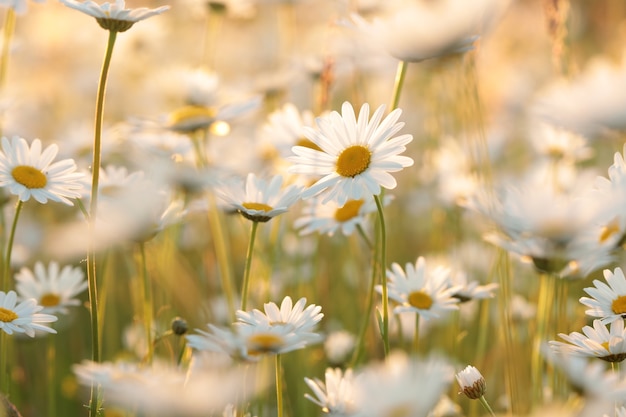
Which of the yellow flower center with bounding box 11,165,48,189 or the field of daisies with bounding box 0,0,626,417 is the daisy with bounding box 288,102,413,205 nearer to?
the field of daisies with bounding box 0,0,626,417

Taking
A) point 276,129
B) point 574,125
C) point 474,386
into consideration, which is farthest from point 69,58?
point 474,386

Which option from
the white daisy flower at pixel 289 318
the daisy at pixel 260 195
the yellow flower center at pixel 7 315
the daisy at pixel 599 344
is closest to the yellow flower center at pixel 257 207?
the daisy at pixel 260 195

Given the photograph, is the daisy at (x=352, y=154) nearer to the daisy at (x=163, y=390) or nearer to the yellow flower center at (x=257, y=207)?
the yellow flower center at (x=257, y=207)

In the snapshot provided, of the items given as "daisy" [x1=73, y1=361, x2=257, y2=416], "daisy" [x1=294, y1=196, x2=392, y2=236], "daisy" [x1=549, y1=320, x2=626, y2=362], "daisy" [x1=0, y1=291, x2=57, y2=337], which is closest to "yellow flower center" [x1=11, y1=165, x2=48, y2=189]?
"daisy" [x1=0, y1=291, x2=57, y2=337]

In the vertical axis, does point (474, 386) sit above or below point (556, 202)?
below

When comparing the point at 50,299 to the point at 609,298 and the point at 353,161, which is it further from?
the point at 609,298

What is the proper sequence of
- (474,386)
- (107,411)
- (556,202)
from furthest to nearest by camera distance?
(107,411) → (474,386) → (556,202)

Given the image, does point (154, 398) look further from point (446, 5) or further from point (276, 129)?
point (276, 129)

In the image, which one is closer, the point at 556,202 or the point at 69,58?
the point at 556,202

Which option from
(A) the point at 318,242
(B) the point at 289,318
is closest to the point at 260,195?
(B) the point at 289,318
